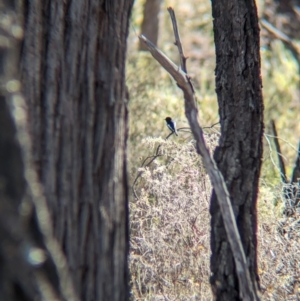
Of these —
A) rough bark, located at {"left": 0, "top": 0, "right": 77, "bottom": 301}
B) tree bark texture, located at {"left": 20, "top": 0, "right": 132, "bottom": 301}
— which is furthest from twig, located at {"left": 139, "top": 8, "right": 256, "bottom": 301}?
rough bark, located at {"left": 0, "top": 0, "right": 77, "bottom": 301}

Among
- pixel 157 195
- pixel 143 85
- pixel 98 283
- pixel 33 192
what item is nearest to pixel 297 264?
pixel 157 195

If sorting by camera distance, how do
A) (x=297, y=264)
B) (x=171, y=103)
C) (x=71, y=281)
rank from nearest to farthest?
1. (x=71, y=281)
2. (x=297, y=264)
3. (x=171, y=103)

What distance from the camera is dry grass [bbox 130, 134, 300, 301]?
660 cm

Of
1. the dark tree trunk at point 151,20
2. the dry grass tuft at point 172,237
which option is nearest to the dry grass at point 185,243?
the dry grass tuft at point 172,237

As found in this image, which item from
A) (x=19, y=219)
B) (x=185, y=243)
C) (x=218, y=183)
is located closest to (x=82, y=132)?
(x=19, y=219)

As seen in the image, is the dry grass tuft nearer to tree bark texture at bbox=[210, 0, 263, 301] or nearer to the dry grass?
the dry grass

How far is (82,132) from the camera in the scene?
3277mm

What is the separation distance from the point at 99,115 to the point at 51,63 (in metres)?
0.30

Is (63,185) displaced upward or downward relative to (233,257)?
upward

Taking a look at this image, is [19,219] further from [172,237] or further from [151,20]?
[151,20]

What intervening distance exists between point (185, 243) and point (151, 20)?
9970mm

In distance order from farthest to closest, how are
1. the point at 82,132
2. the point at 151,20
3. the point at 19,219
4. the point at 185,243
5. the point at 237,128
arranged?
the point at 151,20, the point at 185,243, the point at 237,128, the point at 82,132, the point at 19,219

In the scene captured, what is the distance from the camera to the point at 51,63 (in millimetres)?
3275

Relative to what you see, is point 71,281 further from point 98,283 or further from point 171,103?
point 171,103
